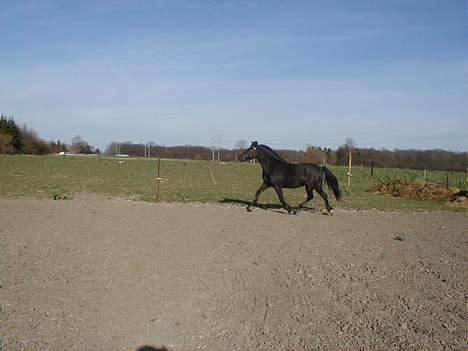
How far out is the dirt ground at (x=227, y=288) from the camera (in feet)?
15.9

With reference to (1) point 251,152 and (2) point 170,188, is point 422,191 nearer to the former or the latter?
(2) point 170,188

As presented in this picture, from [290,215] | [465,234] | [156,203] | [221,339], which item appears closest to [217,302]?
[221,339]

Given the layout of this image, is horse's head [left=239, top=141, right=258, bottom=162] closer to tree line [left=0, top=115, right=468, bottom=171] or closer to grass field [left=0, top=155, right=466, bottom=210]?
grass field [left=0, top=155, right=466, bottom=210]

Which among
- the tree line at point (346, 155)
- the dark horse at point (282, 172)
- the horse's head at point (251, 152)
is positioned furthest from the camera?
the tree line at point (346, 155)

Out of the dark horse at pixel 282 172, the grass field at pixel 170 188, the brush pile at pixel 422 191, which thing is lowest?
the grass field at pixel 170 188

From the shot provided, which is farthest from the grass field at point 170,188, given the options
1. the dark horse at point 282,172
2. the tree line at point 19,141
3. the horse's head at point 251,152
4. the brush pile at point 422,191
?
the tree line at point 19,141

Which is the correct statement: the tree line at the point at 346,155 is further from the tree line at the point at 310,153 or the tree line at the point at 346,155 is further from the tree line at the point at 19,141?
the tree line at the point at 19,141

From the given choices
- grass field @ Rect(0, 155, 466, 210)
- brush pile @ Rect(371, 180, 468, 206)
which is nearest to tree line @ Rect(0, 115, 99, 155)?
grass field @ Rect(0, 155, 466, 210)

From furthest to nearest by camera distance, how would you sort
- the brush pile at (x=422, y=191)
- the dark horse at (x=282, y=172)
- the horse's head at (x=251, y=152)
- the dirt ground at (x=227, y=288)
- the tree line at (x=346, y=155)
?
the tree line at (x=346, y=155) < the brush pile at (x=422, y=191) < the horse's head at (x=251, y=152) < the dark horse at (x=282, y=172) < the dirt ground at (x=227, y=288)

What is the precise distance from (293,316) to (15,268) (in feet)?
14.0

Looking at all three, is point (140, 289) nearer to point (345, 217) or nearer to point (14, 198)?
point (345, 217)

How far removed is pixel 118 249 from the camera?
827 cm

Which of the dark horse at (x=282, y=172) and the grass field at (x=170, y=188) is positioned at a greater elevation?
the dark horse at (x=282, y=172)

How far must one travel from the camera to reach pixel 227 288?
6328 mm
